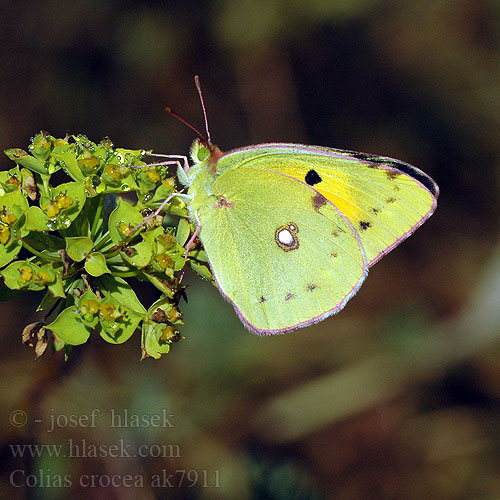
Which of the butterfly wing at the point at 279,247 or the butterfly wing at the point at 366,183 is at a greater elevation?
the butterfly wing at the point at 366,183

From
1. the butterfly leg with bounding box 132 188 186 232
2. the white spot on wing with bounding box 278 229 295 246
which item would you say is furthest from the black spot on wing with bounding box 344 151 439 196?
the butterfly leg with bounding box 132 188 186 232

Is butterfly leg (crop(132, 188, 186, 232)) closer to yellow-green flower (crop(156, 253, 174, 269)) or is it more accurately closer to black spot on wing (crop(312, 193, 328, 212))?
yellow-green flower (crop(156, 253, 174, 269))

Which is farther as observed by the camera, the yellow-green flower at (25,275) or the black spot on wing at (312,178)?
the black spot on wing at (312,178)

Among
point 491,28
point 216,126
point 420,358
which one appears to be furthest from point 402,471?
point 491,28

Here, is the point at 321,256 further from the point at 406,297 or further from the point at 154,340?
the point at 406,297

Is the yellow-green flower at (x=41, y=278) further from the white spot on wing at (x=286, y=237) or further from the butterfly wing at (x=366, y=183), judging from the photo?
the white spot on wing at (x=286, y=237)

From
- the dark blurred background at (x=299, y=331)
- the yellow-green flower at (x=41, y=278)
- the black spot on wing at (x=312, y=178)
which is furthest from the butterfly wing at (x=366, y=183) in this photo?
the dark blurred background at (x=299, y=331)

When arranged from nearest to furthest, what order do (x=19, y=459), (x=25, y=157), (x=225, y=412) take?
(x=25, y=157) → (x=19, y=459) → (x=225, y=412)
